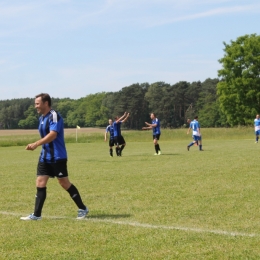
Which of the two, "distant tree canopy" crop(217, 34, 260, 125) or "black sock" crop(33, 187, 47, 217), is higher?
"distant tree canopy" crop(217, 34, 260, 125)

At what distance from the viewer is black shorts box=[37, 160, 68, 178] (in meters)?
8.49

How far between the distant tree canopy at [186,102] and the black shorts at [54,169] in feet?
224

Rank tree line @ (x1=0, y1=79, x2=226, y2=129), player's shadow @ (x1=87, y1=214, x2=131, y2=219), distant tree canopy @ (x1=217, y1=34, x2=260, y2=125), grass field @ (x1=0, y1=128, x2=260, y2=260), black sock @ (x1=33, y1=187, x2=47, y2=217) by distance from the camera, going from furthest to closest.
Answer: tree line @ (x1=0, y1=79, x2=226, y2=129) → distant tree canopy @ (x1=217, y1=34, x2=260, y2=125) → player's shadow @ (x1=87, y1=214, x2=131, y2=219) → black sock @ (x1=33, y1=187, x2=47, y2=217) → grass field @ (x1=0, y1=128, x2=260, y2=260)

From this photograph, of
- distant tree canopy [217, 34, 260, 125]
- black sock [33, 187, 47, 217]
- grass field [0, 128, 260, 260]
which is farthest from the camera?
distant tree canopy [217, 34, 260, 125]

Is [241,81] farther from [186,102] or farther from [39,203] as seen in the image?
[39,203]

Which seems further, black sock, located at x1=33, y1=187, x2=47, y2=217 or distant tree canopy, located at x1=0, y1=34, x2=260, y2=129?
distant tree canopy, located at x1=0, y1=34, x2=260, y2=129

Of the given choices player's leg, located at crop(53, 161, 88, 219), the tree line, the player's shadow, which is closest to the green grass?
the player's shadow

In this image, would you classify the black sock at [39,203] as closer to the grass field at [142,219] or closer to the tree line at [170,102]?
the grass field at [142,219]

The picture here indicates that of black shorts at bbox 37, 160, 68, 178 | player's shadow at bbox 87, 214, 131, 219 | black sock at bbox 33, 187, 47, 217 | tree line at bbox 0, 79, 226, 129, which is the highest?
tree line at bbox 0, 79, 226, 129

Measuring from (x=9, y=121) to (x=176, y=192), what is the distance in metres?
179

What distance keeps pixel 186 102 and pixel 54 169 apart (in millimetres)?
135804

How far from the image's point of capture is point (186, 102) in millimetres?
143125

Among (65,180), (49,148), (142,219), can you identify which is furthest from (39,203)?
(142,219)

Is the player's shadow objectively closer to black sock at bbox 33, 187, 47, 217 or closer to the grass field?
the grass field
